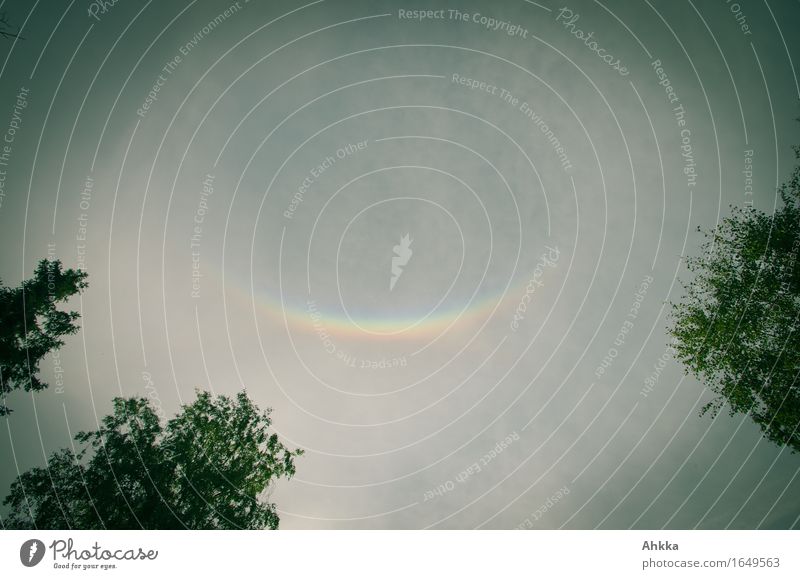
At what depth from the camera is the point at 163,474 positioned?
1496 centimetres

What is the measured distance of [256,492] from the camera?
624 inches

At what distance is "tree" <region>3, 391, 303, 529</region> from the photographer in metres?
13.6

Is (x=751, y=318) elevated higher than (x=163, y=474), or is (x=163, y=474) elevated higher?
(x=751, y=318)

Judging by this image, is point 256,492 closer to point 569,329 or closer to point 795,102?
point 569,329

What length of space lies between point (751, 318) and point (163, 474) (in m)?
22.9

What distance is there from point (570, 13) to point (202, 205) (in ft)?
51.8

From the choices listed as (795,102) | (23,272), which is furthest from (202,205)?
(795,102)

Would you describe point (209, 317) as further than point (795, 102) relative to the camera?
Yes
